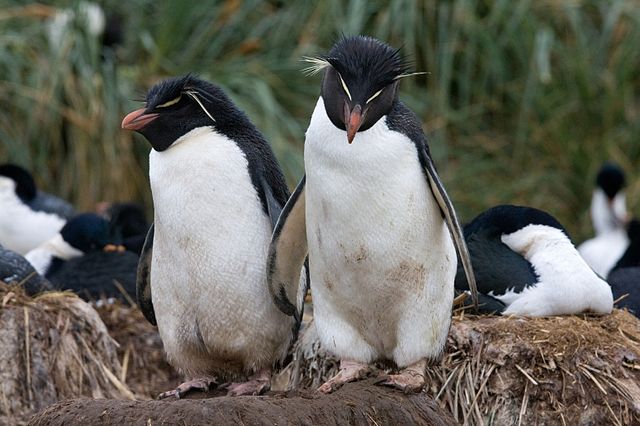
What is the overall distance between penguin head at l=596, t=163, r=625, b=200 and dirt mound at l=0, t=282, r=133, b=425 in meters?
5.95

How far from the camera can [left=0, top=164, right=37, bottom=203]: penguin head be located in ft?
32.5

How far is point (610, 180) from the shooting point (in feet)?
37.2

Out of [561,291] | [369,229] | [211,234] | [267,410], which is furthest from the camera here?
[561,291]

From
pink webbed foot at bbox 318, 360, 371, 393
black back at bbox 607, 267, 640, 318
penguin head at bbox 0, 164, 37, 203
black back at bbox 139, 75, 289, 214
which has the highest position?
black back at bbox 139, 75, 289, 214

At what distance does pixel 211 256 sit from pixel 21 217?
5.37 metres

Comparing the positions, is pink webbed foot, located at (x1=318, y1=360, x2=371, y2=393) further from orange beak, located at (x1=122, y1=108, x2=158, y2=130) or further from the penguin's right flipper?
orange beak, located at (x1=122, y1=108, x2=158, y2=130)

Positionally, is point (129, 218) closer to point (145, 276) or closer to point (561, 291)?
point (145, 276)

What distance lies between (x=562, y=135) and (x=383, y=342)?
738 centimetres

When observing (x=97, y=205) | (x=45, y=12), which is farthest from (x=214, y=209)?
(x=45, y=12)

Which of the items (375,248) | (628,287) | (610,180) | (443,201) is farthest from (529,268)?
(610,180)

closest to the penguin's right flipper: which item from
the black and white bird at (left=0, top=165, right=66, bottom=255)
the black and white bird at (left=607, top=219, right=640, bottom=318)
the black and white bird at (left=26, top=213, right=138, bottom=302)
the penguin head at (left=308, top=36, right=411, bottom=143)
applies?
the penguin head at (left=308, top=36, right=411, bottom=143)

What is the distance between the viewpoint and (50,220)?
9.98m

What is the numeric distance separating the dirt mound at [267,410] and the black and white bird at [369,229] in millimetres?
130

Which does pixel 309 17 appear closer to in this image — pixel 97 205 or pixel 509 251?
pixel 97 205
